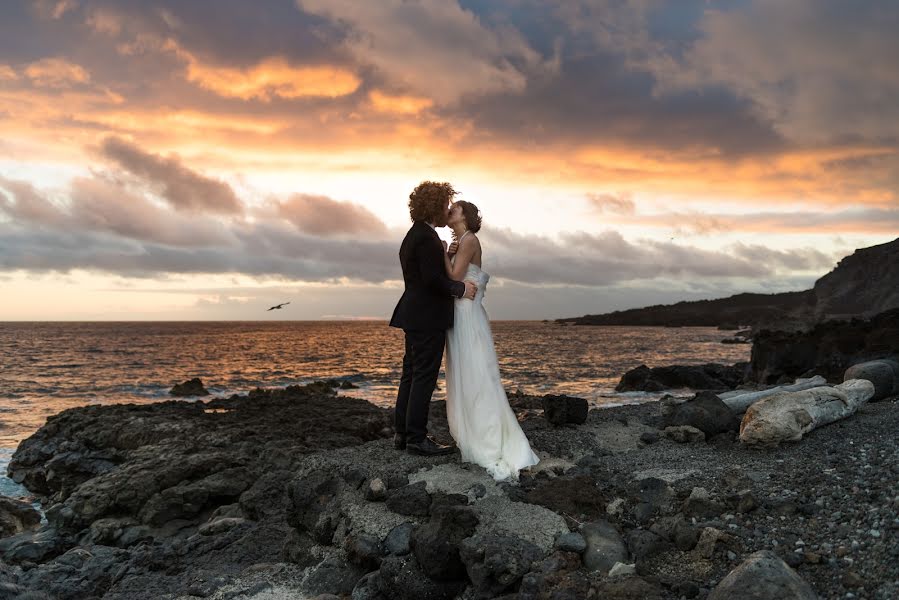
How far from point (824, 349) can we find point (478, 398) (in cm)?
1864

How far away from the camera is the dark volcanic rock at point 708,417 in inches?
337

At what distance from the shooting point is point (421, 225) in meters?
7.26

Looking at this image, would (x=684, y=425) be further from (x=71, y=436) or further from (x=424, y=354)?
(x=71, y=436)

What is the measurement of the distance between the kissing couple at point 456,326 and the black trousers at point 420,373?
12 mm

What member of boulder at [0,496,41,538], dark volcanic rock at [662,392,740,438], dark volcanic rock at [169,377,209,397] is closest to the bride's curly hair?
dark volcanic rock at [662,392,740,438]

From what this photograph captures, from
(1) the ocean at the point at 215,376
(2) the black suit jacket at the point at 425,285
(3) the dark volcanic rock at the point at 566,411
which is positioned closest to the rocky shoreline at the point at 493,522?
(3) the dark volcanic rock at the point at 566,411

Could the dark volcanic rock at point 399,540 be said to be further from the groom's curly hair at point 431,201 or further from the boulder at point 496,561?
the groom's curly hair at point 431,201

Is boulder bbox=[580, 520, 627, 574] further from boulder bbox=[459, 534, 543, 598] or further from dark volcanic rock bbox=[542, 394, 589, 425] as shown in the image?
dark volcanic rock bbox=[542, 394, 589, 425]

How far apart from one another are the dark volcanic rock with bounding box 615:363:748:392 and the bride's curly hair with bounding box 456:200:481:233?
19112mm

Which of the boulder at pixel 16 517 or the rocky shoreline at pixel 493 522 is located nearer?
the rocky shoreline at pixel 493 522

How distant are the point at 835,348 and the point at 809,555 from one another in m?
18.4

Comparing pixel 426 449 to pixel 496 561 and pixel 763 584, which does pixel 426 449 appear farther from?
pixel 763 584

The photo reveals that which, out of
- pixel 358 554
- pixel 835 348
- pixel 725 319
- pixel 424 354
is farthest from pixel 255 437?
pixel 725 319

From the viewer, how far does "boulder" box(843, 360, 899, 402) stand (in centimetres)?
987
